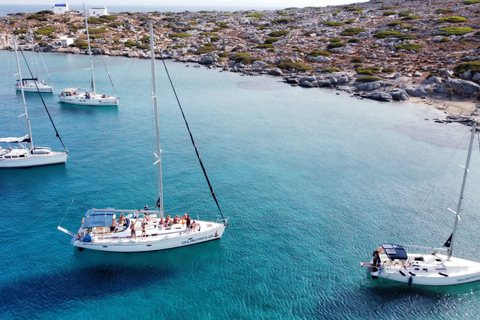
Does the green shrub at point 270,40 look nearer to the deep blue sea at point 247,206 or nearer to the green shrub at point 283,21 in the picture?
the green shrub at point 283,21

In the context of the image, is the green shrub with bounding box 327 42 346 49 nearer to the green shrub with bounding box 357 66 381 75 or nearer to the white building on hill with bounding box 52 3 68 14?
the green shrub with bounding box 357 66 381 75

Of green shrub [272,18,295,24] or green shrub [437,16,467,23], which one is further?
green shrub [272,18,295,24]

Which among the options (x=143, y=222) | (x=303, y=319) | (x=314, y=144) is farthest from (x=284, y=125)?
Result: (x=303, y=319)

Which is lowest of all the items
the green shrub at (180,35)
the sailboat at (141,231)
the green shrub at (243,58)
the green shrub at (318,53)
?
the sailboat at (141,231)

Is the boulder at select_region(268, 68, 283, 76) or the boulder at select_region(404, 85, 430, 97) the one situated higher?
the boulder at select_region(268, 68, 283, 76)

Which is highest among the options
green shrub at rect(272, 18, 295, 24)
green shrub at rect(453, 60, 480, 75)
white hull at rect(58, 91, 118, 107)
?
green shrub at rect(272, 18, 295, 24)

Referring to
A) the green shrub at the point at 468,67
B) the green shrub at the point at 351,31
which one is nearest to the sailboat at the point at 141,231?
the green shrub at the point at 468,67

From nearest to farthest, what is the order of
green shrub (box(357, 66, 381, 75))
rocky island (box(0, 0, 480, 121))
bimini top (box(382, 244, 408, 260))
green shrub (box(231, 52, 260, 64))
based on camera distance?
bimini top (box(382, 244, 408, 260)), rocky island (box(0, 0, 480, 121)), green shrub (box(357, 66, 381, 75)), green shrub (box(231, 52, 260, 64))

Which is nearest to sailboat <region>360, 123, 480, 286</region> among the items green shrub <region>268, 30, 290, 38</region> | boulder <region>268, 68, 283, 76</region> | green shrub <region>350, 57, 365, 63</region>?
boulder <region>268, 68, 283, 76</region>
